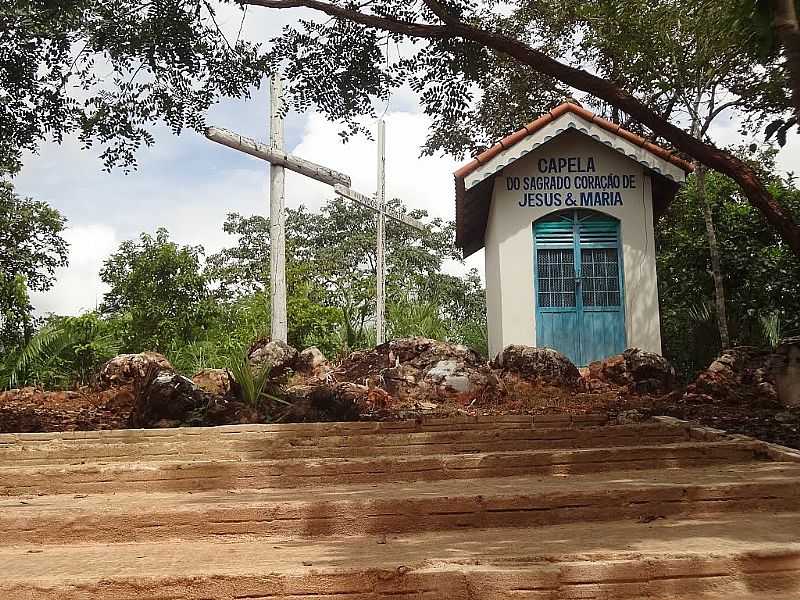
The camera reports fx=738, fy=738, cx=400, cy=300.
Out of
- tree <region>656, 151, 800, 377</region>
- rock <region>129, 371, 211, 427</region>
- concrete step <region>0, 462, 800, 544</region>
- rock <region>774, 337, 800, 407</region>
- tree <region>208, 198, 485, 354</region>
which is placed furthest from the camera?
tree <region>208, 198, 485, 354</region>

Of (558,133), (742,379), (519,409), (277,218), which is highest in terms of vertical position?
(558,133)

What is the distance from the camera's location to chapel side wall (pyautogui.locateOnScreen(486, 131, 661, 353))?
9602 mm

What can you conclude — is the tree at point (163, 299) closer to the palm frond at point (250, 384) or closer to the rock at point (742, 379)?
the palm frond at point (250, 384)

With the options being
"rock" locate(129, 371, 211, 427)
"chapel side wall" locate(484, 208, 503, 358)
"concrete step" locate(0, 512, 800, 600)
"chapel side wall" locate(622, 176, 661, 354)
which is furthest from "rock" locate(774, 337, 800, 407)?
"rock" locate(129, 371, 211, 427)

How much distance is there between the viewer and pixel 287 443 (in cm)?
434

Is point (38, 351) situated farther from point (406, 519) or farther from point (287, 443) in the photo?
point (406, 519)

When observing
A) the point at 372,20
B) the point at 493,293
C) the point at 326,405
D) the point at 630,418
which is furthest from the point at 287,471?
the point at 493,293

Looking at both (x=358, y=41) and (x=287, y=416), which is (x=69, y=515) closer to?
(x=287, y=416)

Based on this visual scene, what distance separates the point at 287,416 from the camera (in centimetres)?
600

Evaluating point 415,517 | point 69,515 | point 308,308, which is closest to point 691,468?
point 415,517

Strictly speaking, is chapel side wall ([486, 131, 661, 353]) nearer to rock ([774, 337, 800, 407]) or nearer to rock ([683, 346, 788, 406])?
rock ([683, 346, 788, 406])

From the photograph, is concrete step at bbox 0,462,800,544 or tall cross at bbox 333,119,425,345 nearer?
concrete step at bbox 0,462,800,544

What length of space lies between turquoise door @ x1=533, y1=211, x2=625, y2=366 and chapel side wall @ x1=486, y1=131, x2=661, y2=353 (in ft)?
0.41

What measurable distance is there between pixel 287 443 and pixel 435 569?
2298mm
